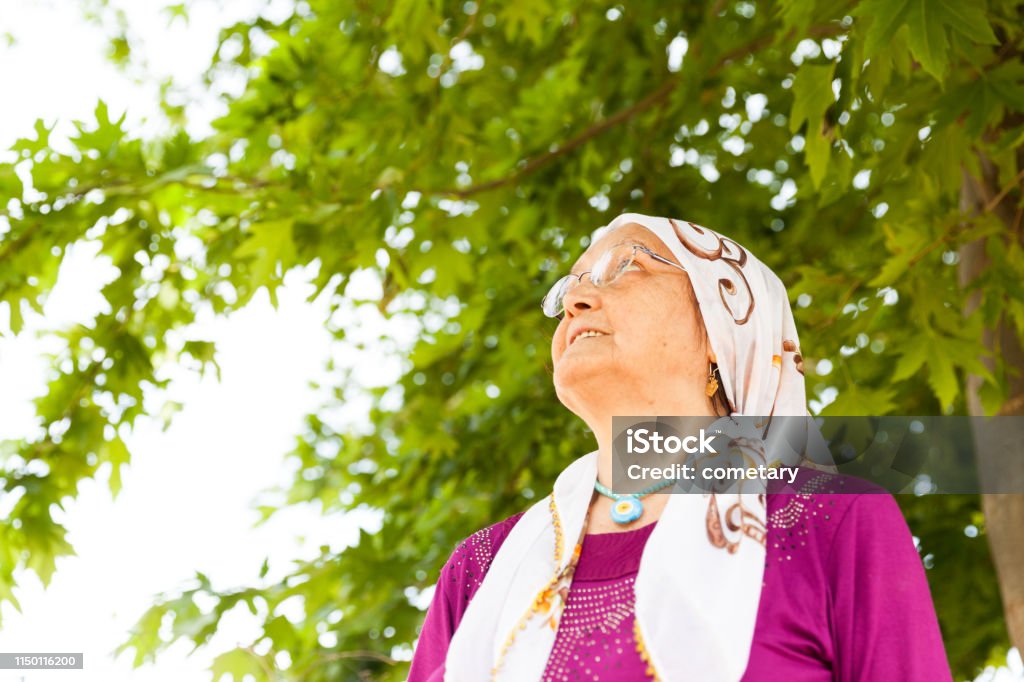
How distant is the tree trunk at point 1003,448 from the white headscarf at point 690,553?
3.21ft

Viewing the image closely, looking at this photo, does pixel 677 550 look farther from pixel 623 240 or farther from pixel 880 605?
pixel 623 240

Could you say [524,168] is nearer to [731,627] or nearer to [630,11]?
[630,11]

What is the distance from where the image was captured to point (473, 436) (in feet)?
10.3

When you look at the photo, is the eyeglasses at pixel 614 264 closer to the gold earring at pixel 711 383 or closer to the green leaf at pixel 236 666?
the gold earring at pixel 711 383

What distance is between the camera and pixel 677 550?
1239mm

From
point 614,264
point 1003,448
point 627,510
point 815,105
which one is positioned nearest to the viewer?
point 627,510

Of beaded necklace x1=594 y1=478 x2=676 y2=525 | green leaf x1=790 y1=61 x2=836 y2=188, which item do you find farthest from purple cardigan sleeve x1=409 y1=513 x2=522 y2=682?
green leaf x1=790 y1=61 x2=836 y2=188

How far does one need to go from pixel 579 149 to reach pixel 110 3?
2717 mm

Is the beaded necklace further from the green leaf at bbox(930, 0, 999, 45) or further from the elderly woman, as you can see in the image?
the green leaf at bbox(930, 0, 999, 45)

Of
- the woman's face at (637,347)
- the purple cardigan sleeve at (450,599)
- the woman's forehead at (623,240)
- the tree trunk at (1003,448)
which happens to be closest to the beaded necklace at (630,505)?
the woman's face at (637,347)

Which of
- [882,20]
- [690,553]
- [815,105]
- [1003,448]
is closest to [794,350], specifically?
[690,553]

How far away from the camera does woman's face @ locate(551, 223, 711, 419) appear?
4.63 ft

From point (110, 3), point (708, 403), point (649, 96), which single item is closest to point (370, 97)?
point (649, 96)

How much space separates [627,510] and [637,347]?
0.70ft
